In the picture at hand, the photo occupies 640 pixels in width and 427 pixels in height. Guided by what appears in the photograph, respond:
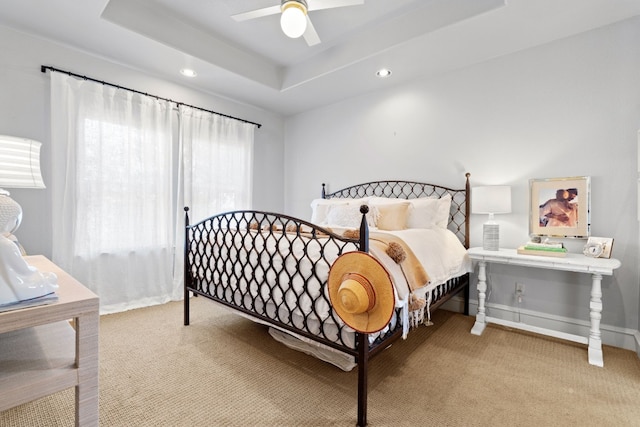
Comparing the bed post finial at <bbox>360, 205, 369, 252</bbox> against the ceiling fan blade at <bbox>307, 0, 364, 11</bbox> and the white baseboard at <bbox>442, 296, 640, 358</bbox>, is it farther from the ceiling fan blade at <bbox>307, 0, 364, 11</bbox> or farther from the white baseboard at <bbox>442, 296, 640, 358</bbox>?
the white baseboard at <bbox>442, 296, 640, 358</bbox>

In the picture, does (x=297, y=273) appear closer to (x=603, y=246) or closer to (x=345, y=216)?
(x=345, y=216)

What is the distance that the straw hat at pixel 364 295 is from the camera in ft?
4.26

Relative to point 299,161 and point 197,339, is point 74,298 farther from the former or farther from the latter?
point 299,161

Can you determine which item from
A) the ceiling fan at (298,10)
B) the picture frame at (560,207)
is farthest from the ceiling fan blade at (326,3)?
the picture frame at (560,207)

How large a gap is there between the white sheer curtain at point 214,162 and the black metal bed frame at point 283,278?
0.99 m

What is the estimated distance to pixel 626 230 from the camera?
2.29 metres

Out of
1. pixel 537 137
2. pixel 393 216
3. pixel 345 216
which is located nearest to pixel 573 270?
pixel 537 137

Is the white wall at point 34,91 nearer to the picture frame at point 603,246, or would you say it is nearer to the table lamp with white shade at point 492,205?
the table lamp with white shade at point 492,205

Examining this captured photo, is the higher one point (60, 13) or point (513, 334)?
point (60, 13)

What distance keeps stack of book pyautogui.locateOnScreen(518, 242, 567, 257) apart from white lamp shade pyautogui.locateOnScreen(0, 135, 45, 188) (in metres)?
3.51

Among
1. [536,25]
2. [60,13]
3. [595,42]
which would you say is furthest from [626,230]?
[60,13]

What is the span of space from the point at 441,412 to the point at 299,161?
3.68 metres

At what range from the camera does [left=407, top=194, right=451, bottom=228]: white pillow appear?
2.85 meters

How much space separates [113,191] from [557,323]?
421cm
